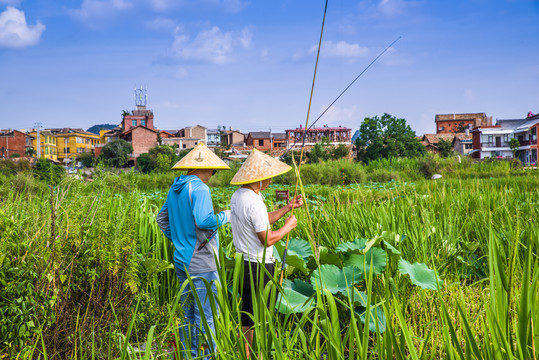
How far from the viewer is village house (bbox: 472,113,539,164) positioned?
45.5 m

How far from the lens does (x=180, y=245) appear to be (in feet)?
9.07

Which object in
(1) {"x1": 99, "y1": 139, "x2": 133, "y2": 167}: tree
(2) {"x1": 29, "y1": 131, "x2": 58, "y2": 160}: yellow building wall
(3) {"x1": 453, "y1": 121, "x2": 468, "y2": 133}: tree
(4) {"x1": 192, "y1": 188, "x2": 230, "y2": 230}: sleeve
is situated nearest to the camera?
(4) {"x1": 192, "y1": 188, "x2": 230, "y2": 230}: sleeve

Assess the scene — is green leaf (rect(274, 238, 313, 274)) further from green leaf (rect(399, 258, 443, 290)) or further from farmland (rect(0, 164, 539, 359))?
green leaf (rect(399, 258, 443, 290))

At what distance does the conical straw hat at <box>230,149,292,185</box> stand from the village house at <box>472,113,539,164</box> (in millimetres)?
49517

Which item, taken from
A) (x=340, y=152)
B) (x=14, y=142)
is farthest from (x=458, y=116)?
(x=14, y=142)

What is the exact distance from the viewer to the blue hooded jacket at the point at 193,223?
264cm

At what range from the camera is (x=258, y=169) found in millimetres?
2594

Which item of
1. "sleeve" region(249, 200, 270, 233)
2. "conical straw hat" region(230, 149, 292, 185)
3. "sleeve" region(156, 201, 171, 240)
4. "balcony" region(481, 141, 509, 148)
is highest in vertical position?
"balcony" region(481, 141, 509, 148)

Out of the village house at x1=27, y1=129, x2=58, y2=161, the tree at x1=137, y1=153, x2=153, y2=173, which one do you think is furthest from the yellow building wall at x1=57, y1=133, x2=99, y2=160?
the tree at x1=137, y1=153, x2=153, y2=173

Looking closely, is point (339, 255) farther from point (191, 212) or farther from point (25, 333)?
point (25, 333)

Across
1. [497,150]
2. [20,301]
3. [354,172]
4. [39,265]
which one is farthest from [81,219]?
Answer: [497,150]

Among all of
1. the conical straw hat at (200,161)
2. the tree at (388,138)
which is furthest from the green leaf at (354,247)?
the tree at (388,138)

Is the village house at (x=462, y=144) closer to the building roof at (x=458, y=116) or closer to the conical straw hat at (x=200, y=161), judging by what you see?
the building roof at (x=458, y=116)

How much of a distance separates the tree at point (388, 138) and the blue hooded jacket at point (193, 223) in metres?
33.3
